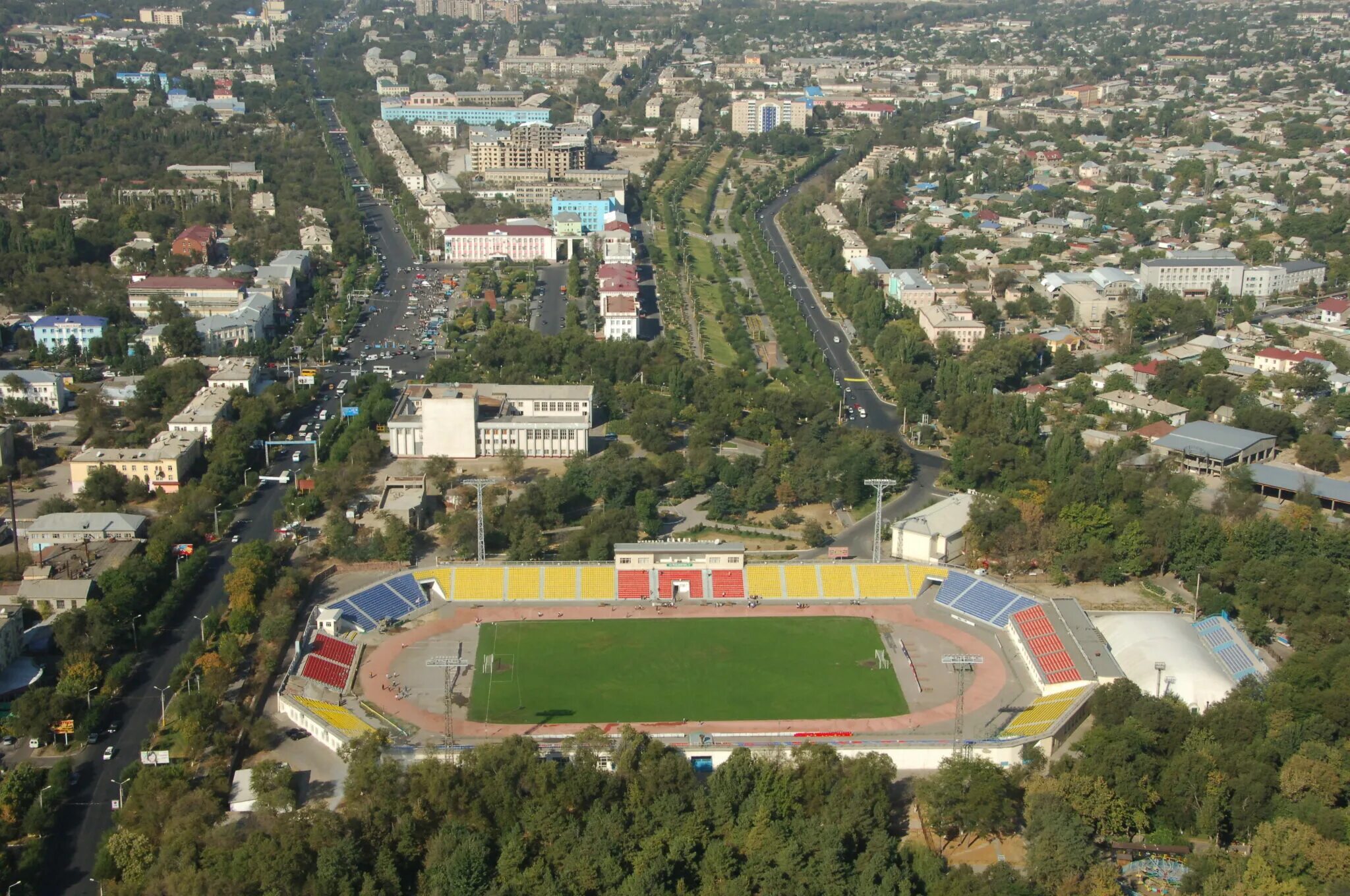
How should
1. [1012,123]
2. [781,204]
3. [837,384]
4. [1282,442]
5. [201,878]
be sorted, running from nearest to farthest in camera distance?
1. [201,878]
2. [1282,442]
3. [837,384]
4. [781,204]
5. [1012,123]

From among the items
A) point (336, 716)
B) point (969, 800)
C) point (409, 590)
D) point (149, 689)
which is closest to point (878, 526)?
point (409, 590)

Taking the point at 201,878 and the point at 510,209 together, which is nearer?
the point at 201,878

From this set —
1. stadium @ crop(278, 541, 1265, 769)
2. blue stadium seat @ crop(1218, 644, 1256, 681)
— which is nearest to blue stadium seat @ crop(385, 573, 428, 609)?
stadium @ crop(278, 541, 1265, 769)

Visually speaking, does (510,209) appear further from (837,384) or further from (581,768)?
(581,768)

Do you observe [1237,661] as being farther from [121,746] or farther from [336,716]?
[121,746]

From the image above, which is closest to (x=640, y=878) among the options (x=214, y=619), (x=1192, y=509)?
(x=214, y=619)
